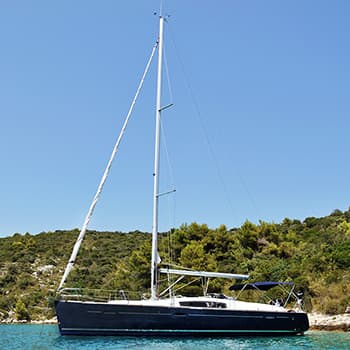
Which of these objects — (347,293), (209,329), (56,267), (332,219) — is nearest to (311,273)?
(347,293)

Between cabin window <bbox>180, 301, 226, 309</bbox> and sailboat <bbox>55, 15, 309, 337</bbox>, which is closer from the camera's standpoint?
sailboat <bbox>55, 15, 309, 337</bbox>

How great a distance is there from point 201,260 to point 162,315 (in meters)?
15.9

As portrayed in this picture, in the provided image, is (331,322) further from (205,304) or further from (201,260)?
(201,260)

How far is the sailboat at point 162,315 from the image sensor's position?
60.4 ft

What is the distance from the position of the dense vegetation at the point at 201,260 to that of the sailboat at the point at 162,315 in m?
6.01

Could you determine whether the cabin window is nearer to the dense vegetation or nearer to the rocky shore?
the dense vegetation

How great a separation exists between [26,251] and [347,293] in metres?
38.8

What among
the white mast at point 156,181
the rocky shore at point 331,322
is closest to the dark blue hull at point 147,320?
the white mast at point 156,181

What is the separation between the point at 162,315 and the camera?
61.4ft

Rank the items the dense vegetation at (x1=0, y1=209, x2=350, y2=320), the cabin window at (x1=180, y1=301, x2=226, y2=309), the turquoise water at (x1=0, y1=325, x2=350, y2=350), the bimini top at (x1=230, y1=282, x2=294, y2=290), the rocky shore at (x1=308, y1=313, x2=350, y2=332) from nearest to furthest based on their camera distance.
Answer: the turquoise water at (x1=0, y1=325, x2=350, y2=350) < the cabin window at (x1=180, y1=301, x2=226, y2=309) < the bimini top at (x1=230, y1=282, x2=294, y2=290) < the rocky shore at (x1=308, y1=313, x2=350, y2=332) < the dense vegetation at (x1=0, y1=209, x2=350, y2=320)

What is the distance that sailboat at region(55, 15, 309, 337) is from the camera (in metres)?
18.4

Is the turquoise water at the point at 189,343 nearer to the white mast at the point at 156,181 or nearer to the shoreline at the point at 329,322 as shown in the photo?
the white mast at the point at 156,181

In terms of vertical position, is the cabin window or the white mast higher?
the white mast

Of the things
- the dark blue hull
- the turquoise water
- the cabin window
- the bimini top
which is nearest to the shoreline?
the bimini top
